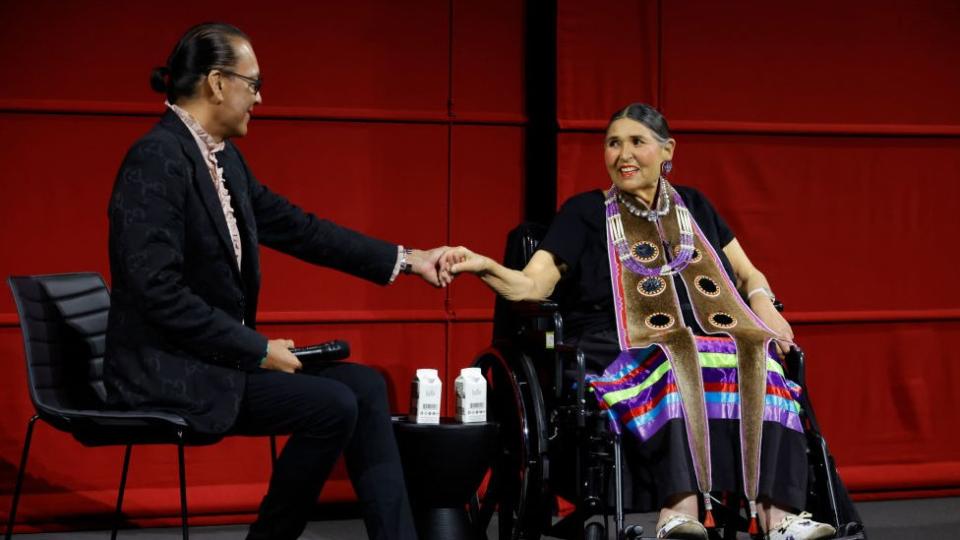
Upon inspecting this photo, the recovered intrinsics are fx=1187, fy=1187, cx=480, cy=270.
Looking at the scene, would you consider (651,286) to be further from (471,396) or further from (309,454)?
(309,454)

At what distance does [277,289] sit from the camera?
387 centimetres

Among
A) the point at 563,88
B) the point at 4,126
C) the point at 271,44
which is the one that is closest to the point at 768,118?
the point at 563,88

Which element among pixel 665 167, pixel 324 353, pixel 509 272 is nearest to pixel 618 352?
pixel 509 272

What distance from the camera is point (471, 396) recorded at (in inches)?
120

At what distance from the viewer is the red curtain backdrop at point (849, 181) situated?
13.6 ft

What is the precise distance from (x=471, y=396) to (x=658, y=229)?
74 cm

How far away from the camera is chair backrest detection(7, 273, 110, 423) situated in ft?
8.93

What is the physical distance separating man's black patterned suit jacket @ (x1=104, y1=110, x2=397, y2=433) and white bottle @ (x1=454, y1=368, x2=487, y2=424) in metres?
0.62

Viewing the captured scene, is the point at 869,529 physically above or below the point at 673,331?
below

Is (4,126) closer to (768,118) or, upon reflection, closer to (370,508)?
(370,508)

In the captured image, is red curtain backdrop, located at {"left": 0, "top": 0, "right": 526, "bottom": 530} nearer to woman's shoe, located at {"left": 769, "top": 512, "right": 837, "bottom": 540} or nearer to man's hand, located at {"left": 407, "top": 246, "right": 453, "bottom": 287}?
man's hand, located at {"left": 407, "top": 246, "right": 453, "bottom": 287}

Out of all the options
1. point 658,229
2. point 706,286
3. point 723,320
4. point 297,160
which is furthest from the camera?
point 297,160

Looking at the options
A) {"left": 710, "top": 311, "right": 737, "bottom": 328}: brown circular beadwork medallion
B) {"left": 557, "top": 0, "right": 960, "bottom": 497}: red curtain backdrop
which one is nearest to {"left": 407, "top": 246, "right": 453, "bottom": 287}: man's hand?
{"left": 710, "top": 311, "right": 737, "bottom": 328}: brown circular beadwork medallion

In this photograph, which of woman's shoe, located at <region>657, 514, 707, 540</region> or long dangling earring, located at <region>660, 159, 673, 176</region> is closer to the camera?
woman's shoe, located at <region>657, 514, 707, 540</region>
